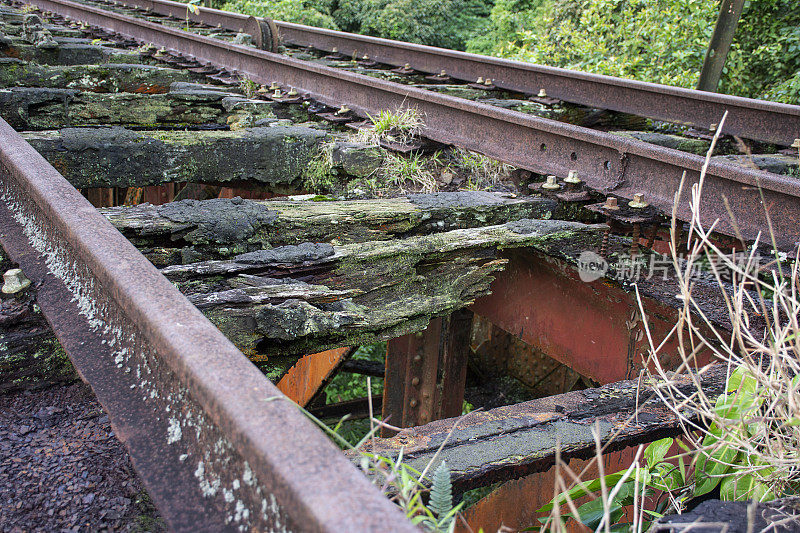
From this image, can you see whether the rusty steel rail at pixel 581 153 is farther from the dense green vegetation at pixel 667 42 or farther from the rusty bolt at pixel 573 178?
the dense green vegetation at pixel 667 42

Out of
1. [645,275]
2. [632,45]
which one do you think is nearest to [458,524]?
[645,275]

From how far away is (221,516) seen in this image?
104cm

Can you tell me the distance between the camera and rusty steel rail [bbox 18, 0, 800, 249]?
8.76ft

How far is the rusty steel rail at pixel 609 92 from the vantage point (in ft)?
15.6

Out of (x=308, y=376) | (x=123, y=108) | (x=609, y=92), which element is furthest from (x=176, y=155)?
(x=609, y=92)

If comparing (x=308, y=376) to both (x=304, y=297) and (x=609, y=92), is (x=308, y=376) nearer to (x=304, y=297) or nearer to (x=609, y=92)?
(x=304, y=297)

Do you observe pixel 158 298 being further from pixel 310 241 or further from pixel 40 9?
pixel 40 9

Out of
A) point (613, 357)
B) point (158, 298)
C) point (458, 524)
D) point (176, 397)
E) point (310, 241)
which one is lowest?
point (458, 524)

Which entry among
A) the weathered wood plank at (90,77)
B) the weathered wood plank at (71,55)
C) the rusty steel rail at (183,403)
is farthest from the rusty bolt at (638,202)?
the weathered wood plank at (71,55)

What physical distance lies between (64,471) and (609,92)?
5330 mm

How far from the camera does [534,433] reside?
6.18ft

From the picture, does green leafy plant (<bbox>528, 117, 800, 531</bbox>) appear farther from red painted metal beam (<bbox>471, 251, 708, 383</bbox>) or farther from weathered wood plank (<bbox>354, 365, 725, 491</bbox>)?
red painted metal beam (<bbox>471, 251, 708, 383</bbox>)

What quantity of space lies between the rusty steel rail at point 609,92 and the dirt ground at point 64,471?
398 cm

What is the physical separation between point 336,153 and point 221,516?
2.99 meters
